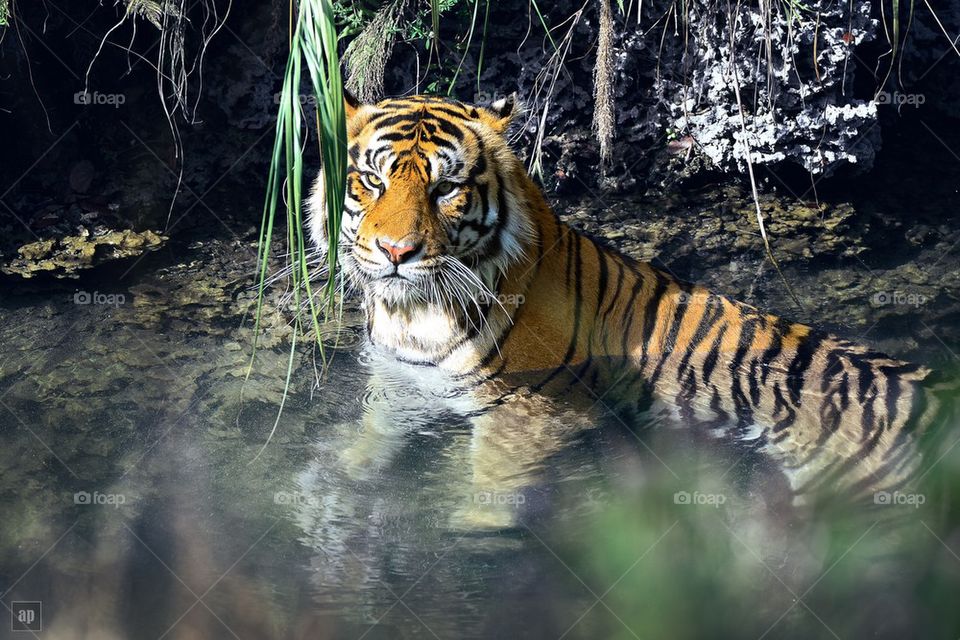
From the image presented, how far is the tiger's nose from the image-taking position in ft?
12.0

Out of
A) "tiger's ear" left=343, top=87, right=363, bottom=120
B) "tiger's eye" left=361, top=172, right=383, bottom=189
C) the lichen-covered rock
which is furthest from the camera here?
the lichen-covered rock

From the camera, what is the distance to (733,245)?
213 inches

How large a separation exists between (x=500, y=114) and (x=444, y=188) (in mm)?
413

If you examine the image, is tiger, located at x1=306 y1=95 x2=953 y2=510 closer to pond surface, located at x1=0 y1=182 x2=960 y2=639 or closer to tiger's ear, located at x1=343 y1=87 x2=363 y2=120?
tiger's ear, located at x1=343 y1=87 x2=363 y2=120

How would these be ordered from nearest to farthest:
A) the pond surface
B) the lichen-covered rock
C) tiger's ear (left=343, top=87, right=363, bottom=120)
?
the pond surface < tiger's ear (left=343, top=87, right=363, bottom=120) < the lichen-covered rock

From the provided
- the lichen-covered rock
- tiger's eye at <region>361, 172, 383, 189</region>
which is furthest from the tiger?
the lichen-covered rock

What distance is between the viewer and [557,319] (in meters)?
4.06

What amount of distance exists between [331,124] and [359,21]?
338cm

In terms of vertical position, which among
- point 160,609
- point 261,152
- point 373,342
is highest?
point 261,152

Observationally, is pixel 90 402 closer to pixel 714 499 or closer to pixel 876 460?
pixel 714 499

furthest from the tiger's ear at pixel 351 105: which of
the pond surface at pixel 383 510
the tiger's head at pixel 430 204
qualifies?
the pond surface at pixel 383 510

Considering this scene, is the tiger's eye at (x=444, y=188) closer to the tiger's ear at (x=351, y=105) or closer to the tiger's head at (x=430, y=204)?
the tiger's head at (x=430, y=204)

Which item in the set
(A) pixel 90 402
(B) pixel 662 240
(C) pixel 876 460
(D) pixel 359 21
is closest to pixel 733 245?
(B) pixel 662 240

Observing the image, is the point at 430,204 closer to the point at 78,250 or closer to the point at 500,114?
the point at 500,114
